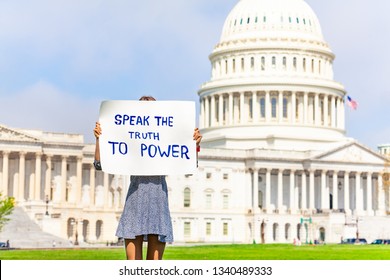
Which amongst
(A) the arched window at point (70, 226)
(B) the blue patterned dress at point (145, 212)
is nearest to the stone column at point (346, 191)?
(A) the arched window at point (70, 226)

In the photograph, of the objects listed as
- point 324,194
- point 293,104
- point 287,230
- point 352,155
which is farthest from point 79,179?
point 352,155

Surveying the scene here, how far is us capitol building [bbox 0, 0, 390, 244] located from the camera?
14000 cm

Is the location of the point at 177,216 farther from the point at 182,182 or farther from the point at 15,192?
the point at 15,192

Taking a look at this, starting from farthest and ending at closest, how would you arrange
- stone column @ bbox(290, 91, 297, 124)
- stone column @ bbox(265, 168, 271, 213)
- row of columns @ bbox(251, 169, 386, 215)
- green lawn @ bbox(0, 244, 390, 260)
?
stone column @ bbox(290, 91, 297, 124) < row of columns @ bbox(251, 169, 386, 215) < stone column @ bbox(265, 168, 271, 213) < green lawn @ bbox(0, 244, 390, 260)

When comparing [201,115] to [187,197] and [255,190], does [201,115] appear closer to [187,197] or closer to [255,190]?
[255,190]

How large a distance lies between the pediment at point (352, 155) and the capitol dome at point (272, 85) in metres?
6.29

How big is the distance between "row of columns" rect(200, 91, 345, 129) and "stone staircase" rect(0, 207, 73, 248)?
51241mm

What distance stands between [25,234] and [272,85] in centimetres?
6431

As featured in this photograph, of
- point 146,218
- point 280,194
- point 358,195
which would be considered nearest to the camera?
point 146,218

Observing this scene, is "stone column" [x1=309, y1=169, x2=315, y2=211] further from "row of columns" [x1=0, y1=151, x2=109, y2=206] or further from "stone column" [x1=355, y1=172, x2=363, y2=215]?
"row of columns" [x1=0, y1=151, x2=109, y2=206]

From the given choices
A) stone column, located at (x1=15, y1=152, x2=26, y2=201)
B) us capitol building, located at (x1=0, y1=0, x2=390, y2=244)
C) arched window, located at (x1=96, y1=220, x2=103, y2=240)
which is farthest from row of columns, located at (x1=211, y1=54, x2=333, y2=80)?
stone column, located at (x1=15, y1=152, x2=26, y2=201)

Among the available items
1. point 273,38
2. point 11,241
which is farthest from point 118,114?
point 273,38

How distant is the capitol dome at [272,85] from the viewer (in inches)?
6629

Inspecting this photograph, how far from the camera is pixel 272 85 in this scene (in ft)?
555
